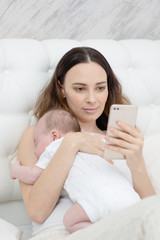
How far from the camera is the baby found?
4.05 feet

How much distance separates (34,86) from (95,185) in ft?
2.04

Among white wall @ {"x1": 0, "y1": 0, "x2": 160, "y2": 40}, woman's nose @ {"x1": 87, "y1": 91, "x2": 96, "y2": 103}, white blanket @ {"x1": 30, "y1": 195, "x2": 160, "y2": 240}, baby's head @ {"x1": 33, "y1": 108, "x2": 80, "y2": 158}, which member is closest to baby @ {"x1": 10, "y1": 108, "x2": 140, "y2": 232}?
baby's head @ {"x1": 33, "y1": 108, "x2": 80, "y2": 158}

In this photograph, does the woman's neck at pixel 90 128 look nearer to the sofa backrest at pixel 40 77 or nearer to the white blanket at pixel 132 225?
the sofa backrest at pixel 40 77

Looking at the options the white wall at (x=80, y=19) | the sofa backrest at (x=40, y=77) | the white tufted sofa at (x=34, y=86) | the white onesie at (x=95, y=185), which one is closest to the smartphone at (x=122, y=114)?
the white onesie at (x=95, y=185)

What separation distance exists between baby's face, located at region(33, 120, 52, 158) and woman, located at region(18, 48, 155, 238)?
0.14ft

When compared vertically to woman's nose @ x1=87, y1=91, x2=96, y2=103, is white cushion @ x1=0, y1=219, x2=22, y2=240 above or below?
below

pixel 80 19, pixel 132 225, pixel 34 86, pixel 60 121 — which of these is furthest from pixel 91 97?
pixel 132 225

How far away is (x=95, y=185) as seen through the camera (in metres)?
1.27

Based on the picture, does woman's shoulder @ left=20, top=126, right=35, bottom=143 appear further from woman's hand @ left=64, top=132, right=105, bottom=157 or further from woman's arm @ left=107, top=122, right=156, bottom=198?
woman's arm @ left=107, top=122, right=156, bottom=198

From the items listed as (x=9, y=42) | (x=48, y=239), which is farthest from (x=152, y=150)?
(x=9, y=42)

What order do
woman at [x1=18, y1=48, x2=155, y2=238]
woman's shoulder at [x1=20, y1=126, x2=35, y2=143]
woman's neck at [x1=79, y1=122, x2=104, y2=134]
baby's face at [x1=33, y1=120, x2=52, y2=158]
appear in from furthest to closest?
woman's neck at [x1=79, y1=122, x2=104, y2=134] < woman's shoulder at [x1=20, y1=126, x2=35, y2=143] < baby's face at [x1=33, y1=120, x2=52, y2=158] < woman at [x1=18, y1=48, x2=155, y2=238]

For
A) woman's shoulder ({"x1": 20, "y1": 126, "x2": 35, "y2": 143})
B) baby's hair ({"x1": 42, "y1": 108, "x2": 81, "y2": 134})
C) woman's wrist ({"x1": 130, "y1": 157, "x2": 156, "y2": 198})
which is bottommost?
woman's wrist ({"x1": 130, "y1": 157, "x2": 156, "y2": 198})

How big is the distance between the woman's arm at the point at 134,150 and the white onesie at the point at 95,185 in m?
0.08

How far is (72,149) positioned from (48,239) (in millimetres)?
324
